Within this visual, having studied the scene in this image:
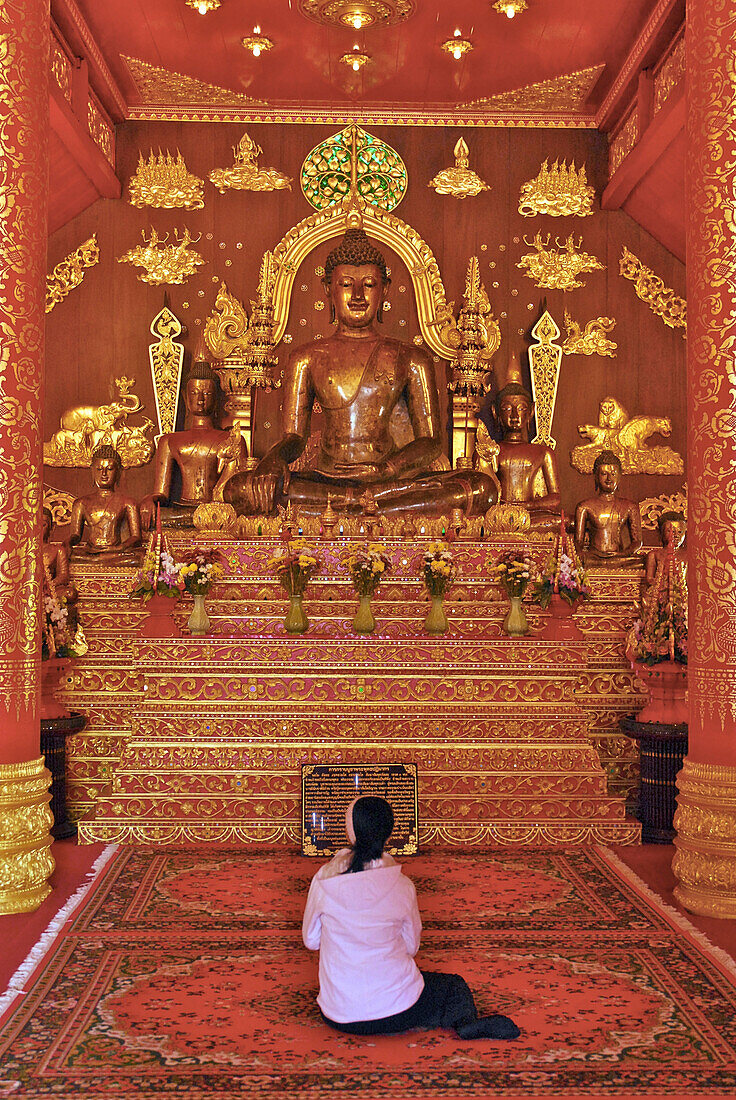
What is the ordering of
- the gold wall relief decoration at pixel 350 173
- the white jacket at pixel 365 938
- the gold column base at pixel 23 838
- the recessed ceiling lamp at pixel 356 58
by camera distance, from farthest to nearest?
the gold wall relief decoration at pixel 350 173 → the recessed ceiling lamp at pixel 356 58 → the gold column base at pixel 23 838 → the white jacket at pixel 365 938

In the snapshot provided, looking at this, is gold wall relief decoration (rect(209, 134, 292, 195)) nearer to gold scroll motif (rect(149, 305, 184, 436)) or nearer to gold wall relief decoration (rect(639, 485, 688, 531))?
gold scroll motif (rect(149, 305, 184, 436))

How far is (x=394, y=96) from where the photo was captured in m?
9.21

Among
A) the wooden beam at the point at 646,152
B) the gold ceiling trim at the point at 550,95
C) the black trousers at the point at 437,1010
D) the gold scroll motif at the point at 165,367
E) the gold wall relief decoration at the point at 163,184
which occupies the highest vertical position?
the gold ceiling trim at the point at 550,95

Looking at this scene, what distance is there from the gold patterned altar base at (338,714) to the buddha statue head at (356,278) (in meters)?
2.43

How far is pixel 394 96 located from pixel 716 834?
6.53m

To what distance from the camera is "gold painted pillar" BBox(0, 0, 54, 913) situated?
4672mm

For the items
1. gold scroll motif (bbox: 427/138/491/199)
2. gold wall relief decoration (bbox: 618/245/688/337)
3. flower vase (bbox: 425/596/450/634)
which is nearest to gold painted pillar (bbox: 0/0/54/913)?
flower vase (bbox: 425/596/450/634)

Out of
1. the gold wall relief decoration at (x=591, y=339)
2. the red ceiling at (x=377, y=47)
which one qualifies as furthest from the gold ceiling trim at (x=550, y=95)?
the gold wall relief decoration at (x=591, y=339)

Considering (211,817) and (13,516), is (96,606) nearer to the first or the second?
(211,817)

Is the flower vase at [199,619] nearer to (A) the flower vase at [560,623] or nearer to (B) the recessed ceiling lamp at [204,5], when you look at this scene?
(A) the flower vase at [560,623]

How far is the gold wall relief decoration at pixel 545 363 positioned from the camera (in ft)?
30.6

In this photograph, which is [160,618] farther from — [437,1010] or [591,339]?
[591,339]

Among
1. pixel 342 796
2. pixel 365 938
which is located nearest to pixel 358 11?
pixel 342 796

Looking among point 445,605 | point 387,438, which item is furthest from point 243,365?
point 445,605
